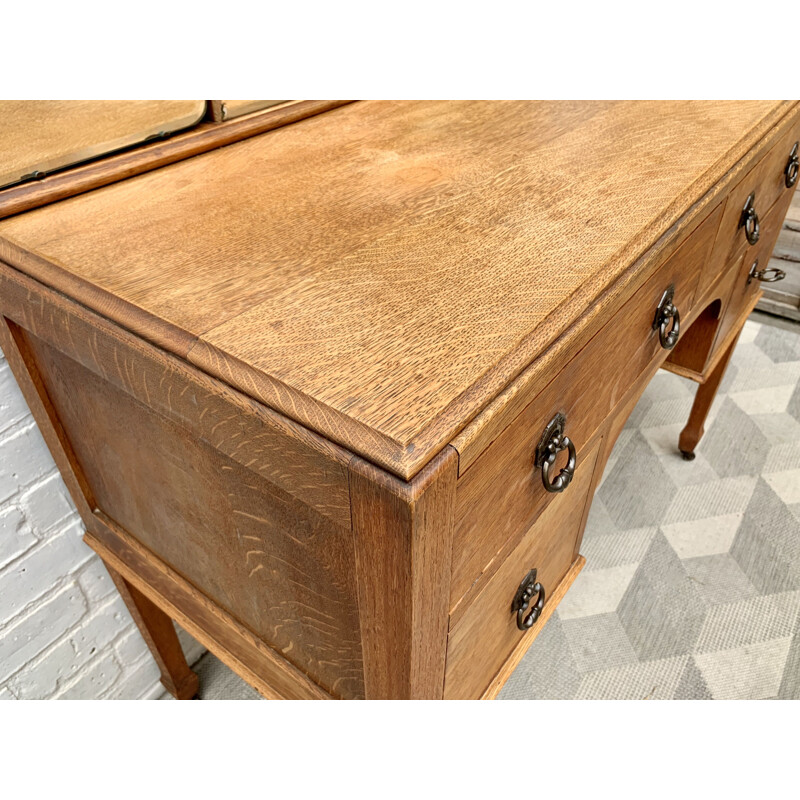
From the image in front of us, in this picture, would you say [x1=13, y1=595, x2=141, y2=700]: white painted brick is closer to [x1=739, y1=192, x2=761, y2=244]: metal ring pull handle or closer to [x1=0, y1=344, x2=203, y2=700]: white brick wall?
[x1=0, y1=344, x2=203, y2=700]: white brick wall

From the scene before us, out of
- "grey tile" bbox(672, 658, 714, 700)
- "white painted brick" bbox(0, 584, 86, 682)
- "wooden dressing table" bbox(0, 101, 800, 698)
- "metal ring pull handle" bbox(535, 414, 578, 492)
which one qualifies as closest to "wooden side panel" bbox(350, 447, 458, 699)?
"wooden dressing table" bbox(0, 101, 800, 698)

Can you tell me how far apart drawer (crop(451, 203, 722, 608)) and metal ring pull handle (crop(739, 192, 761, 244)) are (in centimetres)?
14

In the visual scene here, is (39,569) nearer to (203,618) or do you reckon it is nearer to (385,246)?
(203,618)

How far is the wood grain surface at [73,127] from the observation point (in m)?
0.54

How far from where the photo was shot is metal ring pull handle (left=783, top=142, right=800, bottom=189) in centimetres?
90

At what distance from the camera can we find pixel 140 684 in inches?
36.9

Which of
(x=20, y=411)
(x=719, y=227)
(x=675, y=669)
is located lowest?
(x=675, y=669)

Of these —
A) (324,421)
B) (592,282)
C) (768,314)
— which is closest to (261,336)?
(324,421)

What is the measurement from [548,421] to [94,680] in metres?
0.72

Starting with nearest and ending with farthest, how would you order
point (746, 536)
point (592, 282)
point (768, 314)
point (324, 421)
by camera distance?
1. point (324, 421)
2. point (592, 282)
3. point (746, 536)
4. point (768, 314)

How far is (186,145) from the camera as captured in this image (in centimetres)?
62

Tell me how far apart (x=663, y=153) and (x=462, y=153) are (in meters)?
0.19

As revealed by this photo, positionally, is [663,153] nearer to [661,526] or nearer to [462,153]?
[462,153]

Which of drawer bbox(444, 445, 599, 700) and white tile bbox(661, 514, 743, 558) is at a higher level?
drawer bbox(444, 445, 599, 700)
